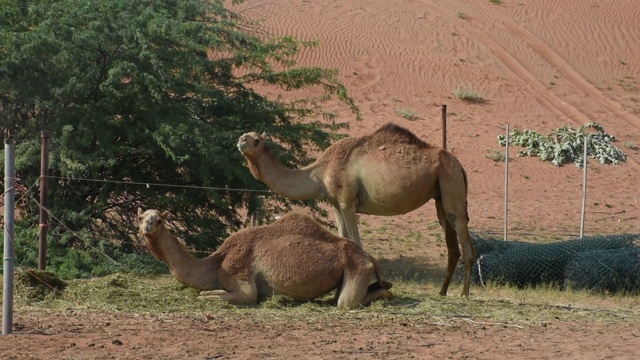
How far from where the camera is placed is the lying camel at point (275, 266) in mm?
10812

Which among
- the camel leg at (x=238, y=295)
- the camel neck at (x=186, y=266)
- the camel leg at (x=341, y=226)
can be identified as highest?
the camel leg at (x=341, y=226)

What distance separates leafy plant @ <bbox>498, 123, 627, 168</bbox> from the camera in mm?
32969

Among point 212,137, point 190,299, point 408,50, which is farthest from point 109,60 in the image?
point 408,50

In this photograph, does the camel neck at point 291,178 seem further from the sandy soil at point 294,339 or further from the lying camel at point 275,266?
the sandy soil at point 294,339

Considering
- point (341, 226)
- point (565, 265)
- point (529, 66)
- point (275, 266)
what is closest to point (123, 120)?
point (341, 226)

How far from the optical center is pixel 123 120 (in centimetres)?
1620

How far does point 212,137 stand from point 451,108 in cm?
2296

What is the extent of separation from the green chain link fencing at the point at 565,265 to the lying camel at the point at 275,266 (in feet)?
15.5

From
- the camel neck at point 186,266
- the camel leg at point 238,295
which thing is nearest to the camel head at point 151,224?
the camel neck at point 186,266

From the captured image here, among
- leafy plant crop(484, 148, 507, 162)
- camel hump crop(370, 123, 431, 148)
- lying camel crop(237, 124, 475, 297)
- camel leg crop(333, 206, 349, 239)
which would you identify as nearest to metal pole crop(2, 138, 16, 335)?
lying camel crop(237, 124, 475, 297)

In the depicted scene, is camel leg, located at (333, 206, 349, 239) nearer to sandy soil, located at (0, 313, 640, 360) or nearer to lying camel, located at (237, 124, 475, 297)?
lying camel, located at (237, 124, 475, 297)

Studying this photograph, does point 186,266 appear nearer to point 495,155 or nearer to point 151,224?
Answer: point 151,224

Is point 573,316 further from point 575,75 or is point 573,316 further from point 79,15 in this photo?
point 575,75

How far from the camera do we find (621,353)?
844 cm
